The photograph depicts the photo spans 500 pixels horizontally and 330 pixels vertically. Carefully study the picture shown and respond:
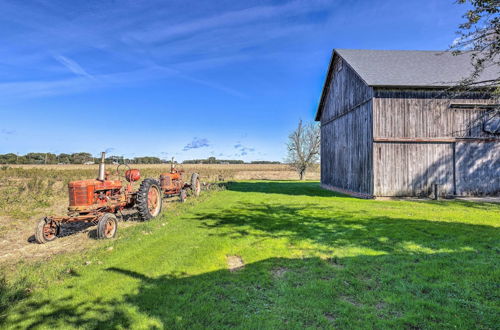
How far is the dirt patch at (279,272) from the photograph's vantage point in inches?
189

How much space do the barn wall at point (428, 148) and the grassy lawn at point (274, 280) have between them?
7629 millimetres

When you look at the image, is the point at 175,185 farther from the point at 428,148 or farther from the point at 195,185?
the point at 428,148

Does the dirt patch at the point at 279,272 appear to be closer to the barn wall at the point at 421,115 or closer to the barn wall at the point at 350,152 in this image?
the barn wall at the point at 350,152

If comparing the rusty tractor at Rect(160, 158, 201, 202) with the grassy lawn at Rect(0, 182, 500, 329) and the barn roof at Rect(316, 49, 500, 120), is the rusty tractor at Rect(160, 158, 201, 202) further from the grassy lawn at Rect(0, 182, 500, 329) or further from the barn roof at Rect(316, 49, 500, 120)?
the barn roof at Rect(316, 49, 500, 120)

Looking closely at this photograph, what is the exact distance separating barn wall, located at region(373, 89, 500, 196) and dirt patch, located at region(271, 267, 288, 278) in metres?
12.0

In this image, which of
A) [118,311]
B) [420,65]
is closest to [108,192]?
[118,311]

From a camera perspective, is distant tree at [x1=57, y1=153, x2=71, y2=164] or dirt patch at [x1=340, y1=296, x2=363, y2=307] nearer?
dirt patch at [x1=340, y1=296, x2=363, y2=307]

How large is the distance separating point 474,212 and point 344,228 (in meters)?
6.49

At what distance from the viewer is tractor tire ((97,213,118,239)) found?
23.0 feet

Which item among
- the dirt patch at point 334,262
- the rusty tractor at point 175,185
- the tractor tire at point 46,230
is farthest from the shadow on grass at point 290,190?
the tractor tire at point 46,230

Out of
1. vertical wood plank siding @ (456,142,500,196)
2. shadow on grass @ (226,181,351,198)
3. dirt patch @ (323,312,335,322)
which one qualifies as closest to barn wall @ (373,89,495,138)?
vertical wood plank siding @ (456,142,500,196)

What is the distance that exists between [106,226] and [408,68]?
61.2 ft

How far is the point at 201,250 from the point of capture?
613 centimetres

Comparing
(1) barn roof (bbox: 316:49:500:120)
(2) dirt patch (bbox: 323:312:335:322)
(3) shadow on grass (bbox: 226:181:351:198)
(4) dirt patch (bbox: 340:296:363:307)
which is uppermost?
(1) barn roof (bbox: 316:49:500:120)
